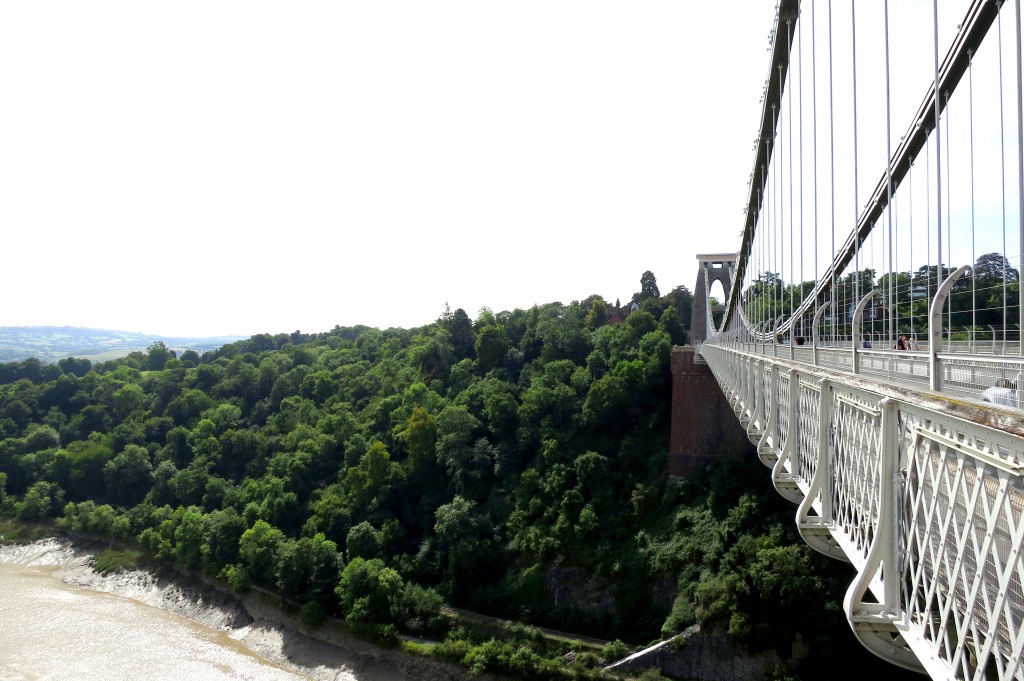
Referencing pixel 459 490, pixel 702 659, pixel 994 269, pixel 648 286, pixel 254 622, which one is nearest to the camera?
pixel 994 269

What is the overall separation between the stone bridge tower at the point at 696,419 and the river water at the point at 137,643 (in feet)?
35.3

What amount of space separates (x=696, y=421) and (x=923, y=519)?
18314mm

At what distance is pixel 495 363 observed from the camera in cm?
3244

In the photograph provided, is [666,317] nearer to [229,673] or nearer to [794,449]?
[229,673]

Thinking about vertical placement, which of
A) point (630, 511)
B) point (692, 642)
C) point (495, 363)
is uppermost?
point (495, 363)

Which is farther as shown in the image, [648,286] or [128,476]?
[648,286]

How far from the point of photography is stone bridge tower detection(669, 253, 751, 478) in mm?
20359

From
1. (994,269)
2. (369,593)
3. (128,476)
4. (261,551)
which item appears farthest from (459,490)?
(994,269)

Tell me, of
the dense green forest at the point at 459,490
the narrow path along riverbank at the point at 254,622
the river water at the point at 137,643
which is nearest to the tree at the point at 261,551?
the dense green forest at the point at 459,490

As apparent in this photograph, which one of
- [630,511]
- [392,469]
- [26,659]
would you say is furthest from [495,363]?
[26,659]

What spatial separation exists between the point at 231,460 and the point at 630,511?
21.7 m

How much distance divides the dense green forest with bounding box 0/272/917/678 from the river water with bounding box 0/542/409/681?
4.08 ft

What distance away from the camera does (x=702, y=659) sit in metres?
14.8

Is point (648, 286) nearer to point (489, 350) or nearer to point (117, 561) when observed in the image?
point (489, 350)
